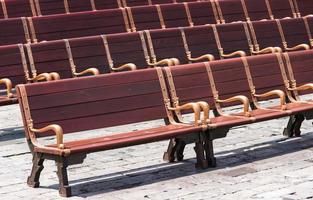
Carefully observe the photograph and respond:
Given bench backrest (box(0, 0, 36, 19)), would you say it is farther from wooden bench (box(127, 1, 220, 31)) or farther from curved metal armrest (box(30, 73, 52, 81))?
curved metal armrest (box(30, 73, 52, 81))

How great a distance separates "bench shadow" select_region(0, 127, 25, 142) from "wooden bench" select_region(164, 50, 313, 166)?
5.83ft

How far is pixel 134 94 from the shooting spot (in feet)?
18.3

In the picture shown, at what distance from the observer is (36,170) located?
4898mm

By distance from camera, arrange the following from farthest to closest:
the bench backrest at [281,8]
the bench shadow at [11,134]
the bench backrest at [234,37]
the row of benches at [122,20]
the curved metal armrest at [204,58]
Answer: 1. the bench backrest at [281,8]
2. the bench backrest at [234,37]
3. the row of benches at [122,20]
4. the curved metal armrest at [204,58]
5. the bench shadow at [11,134]

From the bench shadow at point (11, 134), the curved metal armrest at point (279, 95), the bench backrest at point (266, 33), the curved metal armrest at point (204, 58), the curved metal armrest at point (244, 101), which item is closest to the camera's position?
the curved metal armrest at point (244, 101)

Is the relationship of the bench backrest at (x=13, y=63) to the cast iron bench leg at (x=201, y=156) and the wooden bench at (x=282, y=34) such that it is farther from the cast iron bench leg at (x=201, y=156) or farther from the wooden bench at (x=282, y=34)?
the wooden bench at (x=282, y=34)

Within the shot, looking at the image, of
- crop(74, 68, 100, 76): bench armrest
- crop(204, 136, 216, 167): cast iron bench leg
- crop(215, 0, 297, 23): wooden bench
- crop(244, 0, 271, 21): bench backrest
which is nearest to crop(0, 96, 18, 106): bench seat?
crop(74, 68, 100, 76): bench armrest

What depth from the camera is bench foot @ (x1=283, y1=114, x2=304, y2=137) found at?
21.1 feet

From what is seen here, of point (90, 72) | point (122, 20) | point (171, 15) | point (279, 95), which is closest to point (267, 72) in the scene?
point (279, 95)

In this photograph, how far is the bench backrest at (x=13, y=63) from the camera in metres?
6.90

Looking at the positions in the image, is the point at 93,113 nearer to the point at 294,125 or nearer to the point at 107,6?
the point at 294,125

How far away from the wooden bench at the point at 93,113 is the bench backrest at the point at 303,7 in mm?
5360

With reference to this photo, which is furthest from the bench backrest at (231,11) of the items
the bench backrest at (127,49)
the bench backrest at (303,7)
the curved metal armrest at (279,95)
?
the curved metal armrest at (279,95)

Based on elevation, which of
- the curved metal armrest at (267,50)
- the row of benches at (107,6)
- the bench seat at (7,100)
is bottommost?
the bench seat at (7,100)
